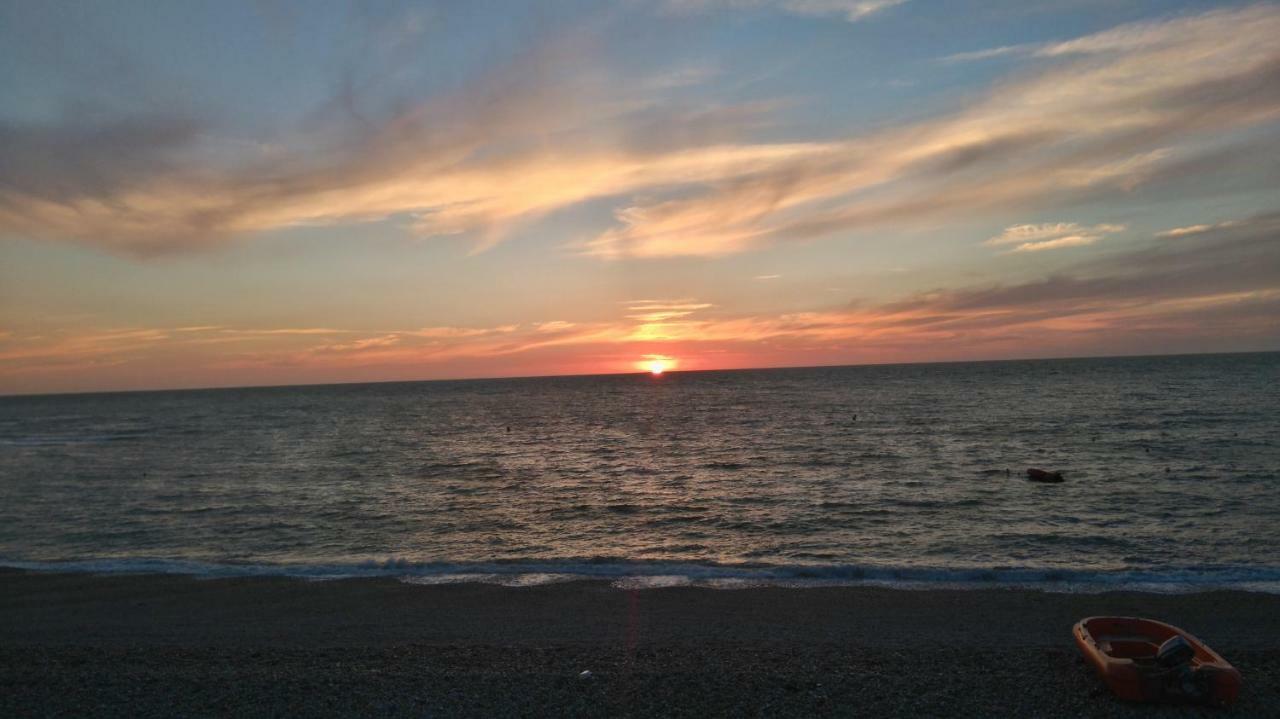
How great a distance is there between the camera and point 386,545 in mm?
19938

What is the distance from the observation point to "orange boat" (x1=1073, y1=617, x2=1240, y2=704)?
28.1 ft

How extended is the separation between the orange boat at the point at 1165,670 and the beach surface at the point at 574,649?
20cm

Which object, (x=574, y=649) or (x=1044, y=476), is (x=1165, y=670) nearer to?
(x=574, y=649)

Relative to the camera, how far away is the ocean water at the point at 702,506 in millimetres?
16812

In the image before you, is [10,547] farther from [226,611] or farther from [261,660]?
[261,660]

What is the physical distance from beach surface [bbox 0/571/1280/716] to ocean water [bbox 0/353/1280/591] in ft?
5.18

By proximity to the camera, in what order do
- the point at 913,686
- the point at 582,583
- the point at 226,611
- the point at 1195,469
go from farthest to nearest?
the point at 1195,469 → the point at 582,583 → the point at 226,611 → the point at 913,686

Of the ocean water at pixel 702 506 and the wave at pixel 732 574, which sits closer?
the wave at pixel 732 574

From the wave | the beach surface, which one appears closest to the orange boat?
the beach surface

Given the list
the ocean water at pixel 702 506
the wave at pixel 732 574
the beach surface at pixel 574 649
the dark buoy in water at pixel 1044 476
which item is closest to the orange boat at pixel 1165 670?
the beach surface at pixel 574 649

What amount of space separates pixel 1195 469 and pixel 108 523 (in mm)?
39055

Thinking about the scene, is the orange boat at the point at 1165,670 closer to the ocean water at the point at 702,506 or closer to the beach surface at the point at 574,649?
the beach surface at the point at 574,649

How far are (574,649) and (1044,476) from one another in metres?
23.3

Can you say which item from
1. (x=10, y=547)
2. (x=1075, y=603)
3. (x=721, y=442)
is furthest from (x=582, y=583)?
(x=721, y=442)
